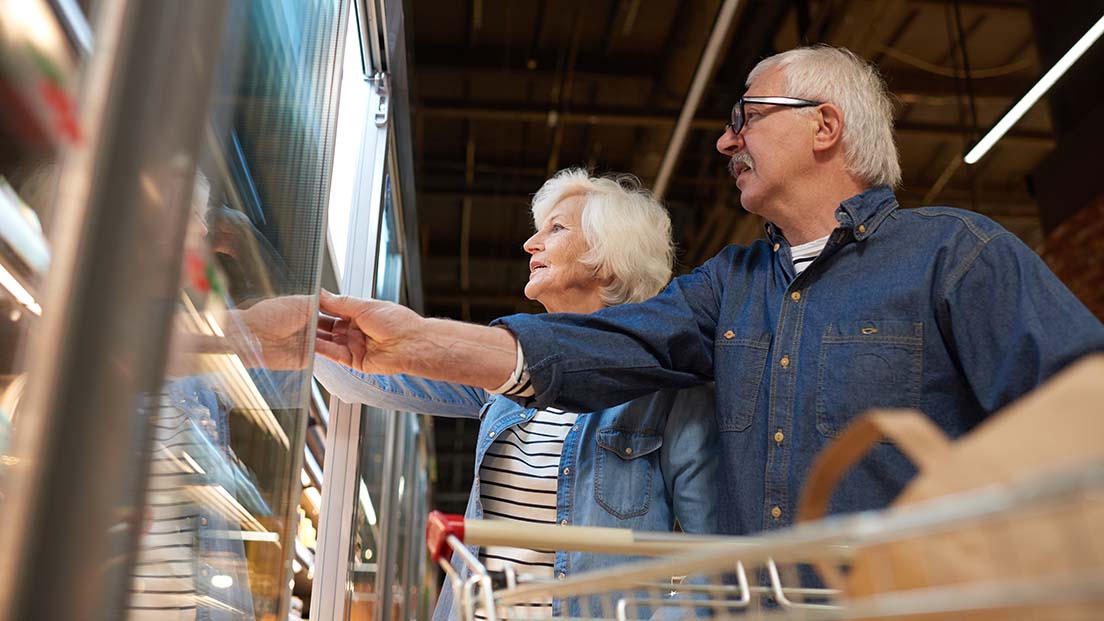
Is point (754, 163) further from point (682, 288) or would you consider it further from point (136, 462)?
point (136, 462)

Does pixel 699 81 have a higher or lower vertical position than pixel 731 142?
higher

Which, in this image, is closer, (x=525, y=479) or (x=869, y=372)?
(x=869, y=372)

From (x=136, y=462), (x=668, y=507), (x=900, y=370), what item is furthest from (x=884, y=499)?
(x=136, y=462)

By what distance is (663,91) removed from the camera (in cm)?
696

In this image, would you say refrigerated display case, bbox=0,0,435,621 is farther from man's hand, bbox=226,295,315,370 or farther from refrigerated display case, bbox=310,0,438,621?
refrigerated display case, bbox=310,0,438,621

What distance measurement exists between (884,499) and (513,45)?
630cm

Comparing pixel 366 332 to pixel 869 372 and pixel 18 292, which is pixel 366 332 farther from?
pixel 18 292

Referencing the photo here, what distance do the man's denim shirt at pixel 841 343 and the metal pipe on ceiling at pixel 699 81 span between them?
384cm

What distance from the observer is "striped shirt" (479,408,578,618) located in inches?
65.9

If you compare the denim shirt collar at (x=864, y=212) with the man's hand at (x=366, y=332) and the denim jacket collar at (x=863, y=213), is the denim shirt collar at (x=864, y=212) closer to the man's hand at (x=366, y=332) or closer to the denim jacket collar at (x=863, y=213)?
the denim jacket collar at (x=863, y=213)

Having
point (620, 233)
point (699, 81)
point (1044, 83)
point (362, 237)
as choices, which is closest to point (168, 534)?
point (620, 233)

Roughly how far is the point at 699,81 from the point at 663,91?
1212 mm

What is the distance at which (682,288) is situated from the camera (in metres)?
1.64

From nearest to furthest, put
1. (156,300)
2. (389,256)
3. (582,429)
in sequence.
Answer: (156,300), (582,429), (389,256)
